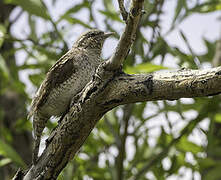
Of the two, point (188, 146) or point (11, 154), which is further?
point (188, 146)

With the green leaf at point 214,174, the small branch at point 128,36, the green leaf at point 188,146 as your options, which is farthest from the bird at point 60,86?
the green leaf at point 188,146

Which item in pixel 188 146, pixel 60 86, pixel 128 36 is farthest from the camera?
pixel 188 146

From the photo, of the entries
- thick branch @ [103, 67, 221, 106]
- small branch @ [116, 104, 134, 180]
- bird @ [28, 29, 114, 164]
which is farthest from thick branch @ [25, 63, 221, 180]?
small branch @ [116, 104, 134, 180]

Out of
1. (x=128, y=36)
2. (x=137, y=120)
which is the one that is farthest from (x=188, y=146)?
(x=128, y=36)

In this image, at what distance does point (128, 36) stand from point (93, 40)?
168cm

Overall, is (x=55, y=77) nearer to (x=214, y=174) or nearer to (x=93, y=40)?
(x=93, y=40)

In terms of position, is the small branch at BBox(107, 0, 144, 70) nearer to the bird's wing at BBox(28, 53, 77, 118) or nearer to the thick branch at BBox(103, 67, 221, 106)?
the thick branch at BBox(103, 67, 221, 106)

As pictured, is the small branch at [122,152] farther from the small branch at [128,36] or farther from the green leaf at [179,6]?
the small branch at [128,36]

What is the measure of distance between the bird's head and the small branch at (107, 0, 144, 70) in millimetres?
1443

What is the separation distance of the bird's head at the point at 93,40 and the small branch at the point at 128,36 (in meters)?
1.44

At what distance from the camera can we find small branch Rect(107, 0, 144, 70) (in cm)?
194

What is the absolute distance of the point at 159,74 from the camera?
2.26m

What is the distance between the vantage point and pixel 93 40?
3.72m

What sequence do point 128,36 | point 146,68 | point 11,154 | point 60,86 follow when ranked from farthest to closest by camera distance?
point 11,154, point 146,68, point 60,86, point 128,36
